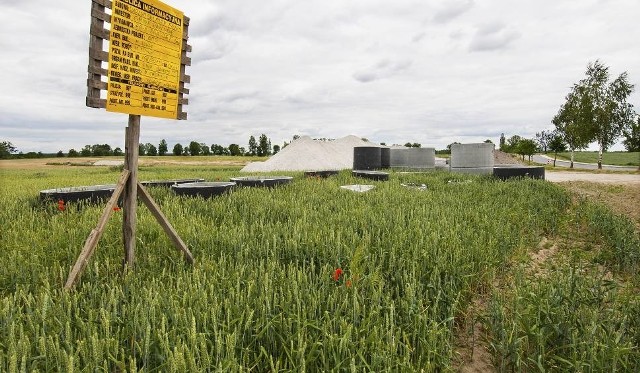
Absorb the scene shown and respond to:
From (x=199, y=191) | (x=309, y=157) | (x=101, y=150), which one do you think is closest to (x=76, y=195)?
(x=199, y=191)

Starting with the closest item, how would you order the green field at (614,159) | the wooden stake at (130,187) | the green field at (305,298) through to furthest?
the green field at (305,298) → the wooden stake at (130,187) → the green field at (614,159)

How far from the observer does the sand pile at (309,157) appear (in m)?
29.0

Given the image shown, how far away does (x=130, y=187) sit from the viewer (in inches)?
158

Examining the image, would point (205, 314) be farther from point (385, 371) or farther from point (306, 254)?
point (306, 254)

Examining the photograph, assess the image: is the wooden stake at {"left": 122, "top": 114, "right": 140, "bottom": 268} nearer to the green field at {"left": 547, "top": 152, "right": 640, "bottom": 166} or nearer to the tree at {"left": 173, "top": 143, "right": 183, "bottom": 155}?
the green field at {"left": 547, "top": 152, "right": 640, "bottom": 166}

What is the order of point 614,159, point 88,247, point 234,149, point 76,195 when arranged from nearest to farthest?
point 88,247
point 76,195
point 614,159
point 234,149

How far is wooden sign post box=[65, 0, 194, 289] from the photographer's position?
3492mm

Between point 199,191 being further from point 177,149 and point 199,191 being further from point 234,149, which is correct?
point 177,149

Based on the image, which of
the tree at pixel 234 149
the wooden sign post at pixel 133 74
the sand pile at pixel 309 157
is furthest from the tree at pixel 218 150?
the wooden sign post at pixel 133 74

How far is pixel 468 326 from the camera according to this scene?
3285mm

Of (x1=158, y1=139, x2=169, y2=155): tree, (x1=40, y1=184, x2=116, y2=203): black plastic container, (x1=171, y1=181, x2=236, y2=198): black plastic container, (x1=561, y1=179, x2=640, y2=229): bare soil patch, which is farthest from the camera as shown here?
(x1=158, y1=139, x2=169, y2=155): tree

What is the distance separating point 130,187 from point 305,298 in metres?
2.36

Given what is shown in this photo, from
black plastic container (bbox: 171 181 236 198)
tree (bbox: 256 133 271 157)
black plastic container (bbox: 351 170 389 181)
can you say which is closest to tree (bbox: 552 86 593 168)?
black plastic container (bbox: 351 170 389 181)

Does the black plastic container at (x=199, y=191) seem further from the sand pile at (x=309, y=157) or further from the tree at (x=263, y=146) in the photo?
the tree at (x=263, y=146)
